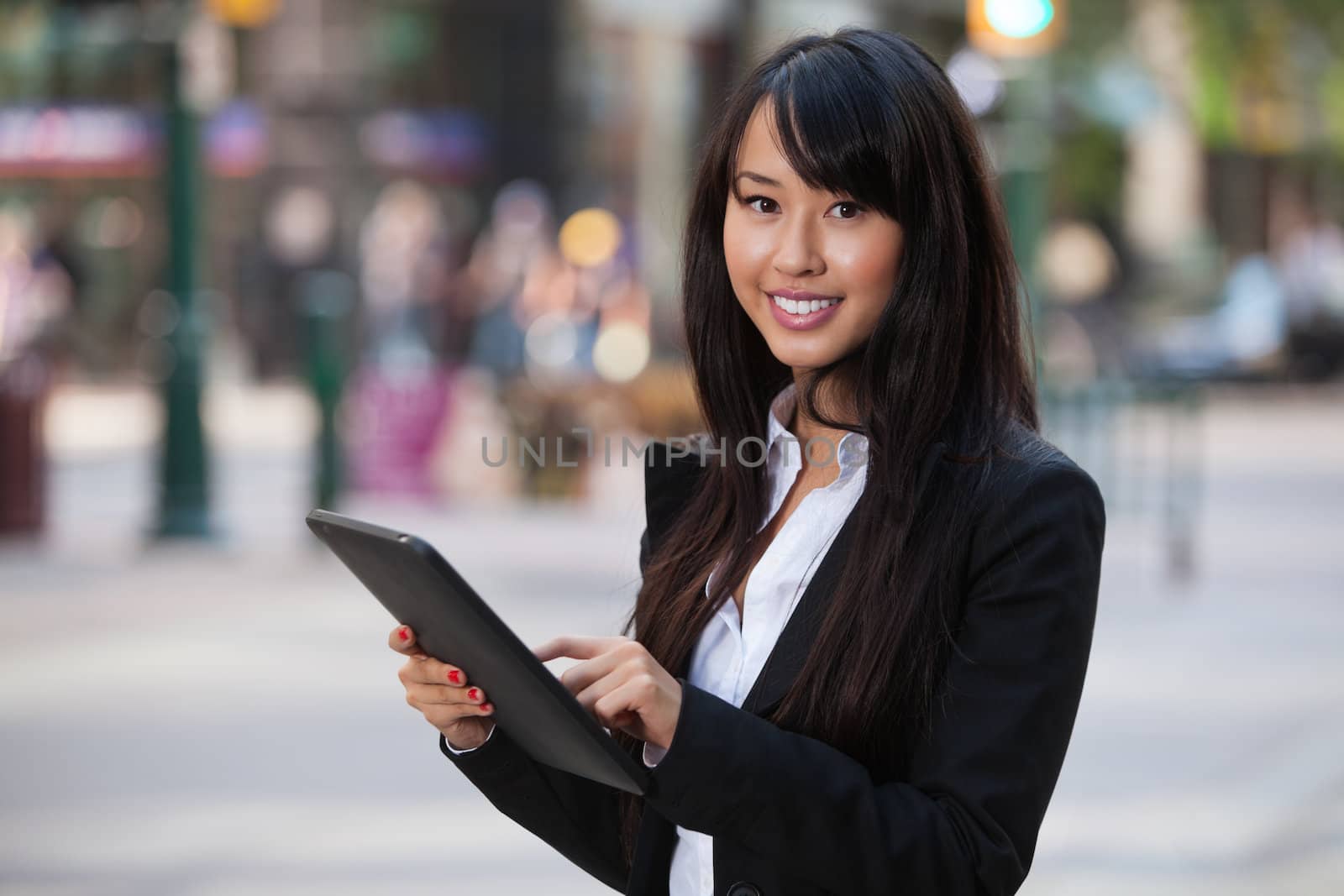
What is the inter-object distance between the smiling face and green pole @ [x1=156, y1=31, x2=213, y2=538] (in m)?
9.23

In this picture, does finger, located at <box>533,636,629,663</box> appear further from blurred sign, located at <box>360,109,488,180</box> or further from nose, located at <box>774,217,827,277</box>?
blurred sign, located at <box>360,109,488,180</box>

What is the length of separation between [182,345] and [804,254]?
32.1 ft

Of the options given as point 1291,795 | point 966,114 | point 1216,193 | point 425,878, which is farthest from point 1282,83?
point 966,114

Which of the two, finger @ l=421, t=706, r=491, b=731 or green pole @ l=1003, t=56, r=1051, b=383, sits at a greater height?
green pole @ l=1003, t=56, r=1051, b=383

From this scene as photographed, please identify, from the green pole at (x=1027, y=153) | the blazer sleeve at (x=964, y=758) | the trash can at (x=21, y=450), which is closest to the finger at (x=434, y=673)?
the blazer sleeve at (x=964, y=758)

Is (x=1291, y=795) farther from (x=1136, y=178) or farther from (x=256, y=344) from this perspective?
(x=1136, y=178)

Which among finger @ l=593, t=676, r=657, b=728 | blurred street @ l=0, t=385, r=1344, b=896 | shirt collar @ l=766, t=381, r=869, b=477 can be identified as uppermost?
shirt collar @ l=766, t=381, r=869, b=477

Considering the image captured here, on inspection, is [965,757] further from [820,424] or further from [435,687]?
[435,687]

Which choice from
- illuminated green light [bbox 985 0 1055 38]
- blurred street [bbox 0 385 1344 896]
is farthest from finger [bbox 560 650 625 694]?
illuminated green light [bbox 985 0 1055 38]

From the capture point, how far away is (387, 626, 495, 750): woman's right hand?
79.8 inches

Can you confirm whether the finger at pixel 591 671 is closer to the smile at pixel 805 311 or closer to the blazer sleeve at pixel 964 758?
the blazer sleeve at pixel 964 758

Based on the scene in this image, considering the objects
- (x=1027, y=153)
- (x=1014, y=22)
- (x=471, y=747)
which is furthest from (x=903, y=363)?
(x=1027, y=153)

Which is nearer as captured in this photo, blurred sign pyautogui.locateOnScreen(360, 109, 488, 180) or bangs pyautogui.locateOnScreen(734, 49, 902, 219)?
bangs pyautogui.locateOnScreen(734, 49, 902, 219)

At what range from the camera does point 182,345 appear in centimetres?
1138
